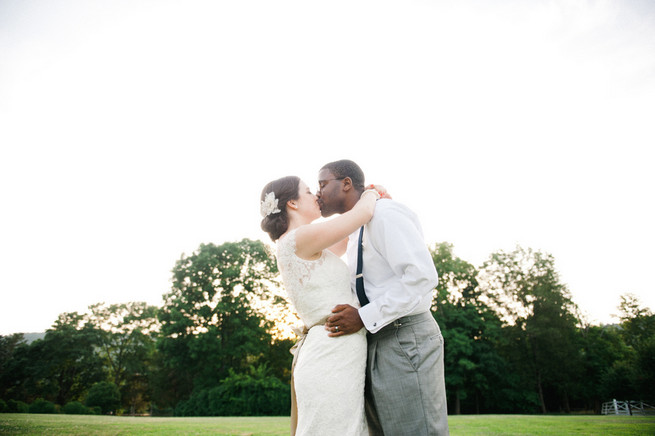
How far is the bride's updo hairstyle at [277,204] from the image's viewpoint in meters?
3.29

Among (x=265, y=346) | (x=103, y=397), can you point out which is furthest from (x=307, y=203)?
(x=103, y=397)

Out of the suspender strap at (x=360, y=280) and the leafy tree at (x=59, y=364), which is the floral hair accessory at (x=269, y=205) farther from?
the leafy tree at (x=59, y=364)

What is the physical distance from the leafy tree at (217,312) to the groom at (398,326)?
26.4 metres

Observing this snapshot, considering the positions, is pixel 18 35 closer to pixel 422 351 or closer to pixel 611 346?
pixel 422 351

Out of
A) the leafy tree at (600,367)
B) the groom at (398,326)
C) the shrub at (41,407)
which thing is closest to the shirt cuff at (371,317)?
the groom at (398,326)

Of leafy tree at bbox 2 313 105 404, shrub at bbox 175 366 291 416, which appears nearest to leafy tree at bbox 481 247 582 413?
shrub at bbox 175 366 291 416

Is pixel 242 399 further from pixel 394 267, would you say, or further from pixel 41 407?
pixel 394 267

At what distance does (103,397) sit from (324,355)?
37412 mm

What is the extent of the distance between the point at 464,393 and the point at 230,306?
20234mm

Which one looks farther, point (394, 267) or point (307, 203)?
point (307, 203)

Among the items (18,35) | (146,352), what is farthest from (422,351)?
(146,352)

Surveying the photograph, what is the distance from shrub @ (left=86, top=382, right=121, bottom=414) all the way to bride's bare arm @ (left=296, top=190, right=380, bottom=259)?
121 ft

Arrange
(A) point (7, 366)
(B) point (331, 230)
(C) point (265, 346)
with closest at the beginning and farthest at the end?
(B) point (331, 230) < (C) point (265, 346) < (A) point (7, 366)

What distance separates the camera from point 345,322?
103 inches
